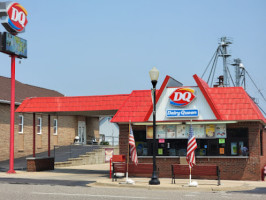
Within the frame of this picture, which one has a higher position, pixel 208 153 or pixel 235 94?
pixel 235 94

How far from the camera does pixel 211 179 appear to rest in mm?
23641

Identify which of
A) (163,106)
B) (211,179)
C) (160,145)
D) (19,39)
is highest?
(19,39)

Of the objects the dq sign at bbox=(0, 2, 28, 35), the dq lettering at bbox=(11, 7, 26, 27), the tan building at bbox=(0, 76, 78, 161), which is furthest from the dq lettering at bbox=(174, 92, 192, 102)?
the tan building at bbox=(0, 76, 78, 161)

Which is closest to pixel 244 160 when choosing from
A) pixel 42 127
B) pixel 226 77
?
pixel 42 127

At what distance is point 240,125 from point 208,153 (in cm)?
232

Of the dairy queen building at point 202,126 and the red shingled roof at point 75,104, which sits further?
the red shingled roof at point 75,104

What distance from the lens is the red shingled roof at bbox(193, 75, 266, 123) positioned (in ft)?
77.6

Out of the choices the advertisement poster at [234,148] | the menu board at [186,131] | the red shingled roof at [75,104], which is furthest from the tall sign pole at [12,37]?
the advertisement poster at [234,148]

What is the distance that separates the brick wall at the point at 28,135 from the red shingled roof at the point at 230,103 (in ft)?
62.9

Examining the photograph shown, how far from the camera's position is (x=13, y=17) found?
29.5 meters

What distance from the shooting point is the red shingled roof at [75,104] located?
27289 mm

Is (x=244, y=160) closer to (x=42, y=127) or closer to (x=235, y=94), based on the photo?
(x=235, y=94)

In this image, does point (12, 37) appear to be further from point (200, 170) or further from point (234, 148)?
point (234, 148)

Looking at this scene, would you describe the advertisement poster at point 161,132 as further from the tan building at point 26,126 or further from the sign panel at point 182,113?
the tan building at point 26,126
